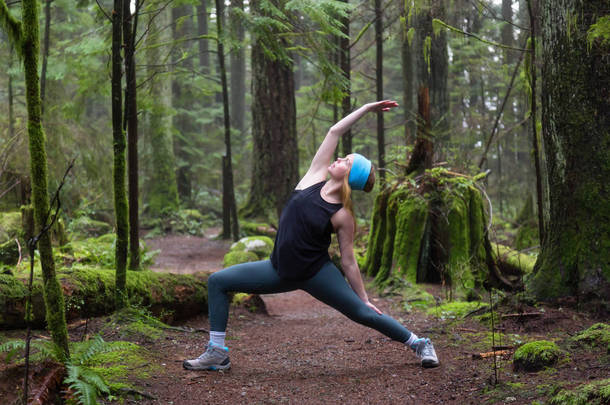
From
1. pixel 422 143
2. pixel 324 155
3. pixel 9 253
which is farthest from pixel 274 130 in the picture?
pixel 324 155

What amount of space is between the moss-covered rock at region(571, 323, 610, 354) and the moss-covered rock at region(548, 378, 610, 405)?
122 cm

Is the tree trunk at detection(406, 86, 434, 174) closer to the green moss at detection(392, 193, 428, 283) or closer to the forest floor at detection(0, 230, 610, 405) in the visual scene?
the green moss at detection(392, 193, 428, 283)

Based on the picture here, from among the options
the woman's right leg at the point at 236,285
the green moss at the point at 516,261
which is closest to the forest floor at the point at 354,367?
the woman's right leg at the point at 236,285

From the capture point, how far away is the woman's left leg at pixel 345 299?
438 cm

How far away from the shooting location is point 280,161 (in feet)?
46.0

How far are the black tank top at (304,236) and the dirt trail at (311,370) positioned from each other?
36.3 inches

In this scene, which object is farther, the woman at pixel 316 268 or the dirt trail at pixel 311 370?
the woman at pixel 316 268

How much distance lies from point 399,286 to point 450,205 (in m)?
1.60

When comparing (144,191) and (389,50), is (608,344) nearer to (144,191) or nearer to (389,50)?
(144,191)

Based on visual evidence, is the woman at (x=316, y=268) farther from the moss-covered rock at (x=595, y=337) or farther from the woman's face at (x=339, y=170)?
the moss-covered rock at (x=595, y=337)

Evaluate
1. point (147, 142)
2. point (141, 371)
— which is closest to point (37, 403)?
point (141, 371)

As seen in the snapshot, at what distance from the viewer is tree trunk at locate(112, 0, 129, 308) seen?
4711 mm

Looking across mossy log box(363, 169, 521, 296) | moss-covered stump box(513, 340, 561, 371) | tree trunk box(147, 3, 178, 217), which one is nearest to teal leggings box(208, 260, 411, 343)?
moss-covered stump box(513, 340, 561, 371)

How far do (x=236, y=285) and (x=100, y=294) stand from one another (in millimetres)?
1755
